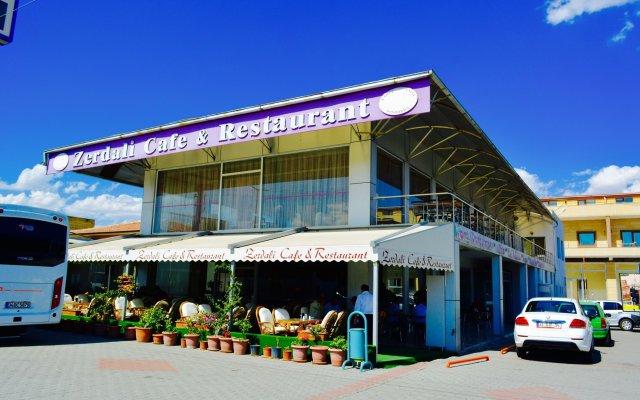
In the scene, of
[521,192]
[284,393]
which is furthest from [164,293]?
[521,192]

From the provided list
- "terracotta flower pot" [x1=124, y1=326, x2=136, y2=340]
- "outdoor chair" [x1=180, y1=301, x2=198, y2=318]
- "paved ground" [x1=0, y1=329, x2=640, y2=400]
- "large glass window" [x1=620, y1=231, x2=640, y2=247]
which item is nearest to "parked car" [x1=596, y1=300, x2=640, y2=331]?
"paved ground" [x1=0, y1=329, x2=640, y2=400]

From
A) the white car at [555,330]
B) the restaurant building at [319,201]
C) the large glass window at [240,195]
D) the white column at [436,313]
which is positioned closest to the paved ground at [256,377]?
the white car at [555,330]

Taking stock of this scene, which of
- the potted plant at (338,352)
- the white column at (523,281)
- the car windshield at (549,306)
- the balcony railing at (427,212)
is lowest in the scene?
the potted plant at (338,352)

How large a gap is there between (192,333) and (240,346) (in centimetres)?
181

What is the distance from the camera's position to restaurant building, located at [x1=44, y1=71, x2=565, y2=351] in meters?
12.1

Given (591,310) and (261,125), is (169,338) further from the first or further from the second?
(591,310)

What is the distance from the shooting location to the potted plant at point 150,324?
13211 millimetres

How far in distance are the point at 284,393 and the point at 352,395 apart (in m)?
1.01

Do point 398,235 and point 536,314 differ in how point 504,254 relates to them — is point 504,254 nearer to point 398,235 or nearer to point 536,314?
point 536,314

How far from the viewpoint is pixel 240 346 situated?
11.5 meters

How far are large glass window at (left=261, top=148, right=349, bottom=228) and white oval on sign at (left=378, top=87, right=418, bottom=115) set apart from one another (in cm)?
309

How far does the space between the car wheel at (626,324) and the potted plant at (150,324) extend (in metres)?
24.6

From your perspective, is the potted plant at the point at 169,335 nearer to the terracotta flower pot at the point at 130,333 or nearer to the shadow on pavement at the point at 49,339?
the terracotta flower pot at the point at 130,333

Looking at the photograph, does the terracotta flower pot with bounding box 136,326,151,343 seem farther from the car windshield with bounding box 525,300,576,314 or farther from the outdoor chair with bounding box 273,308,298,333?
the car windshield with bounding box 525,300,576,314
